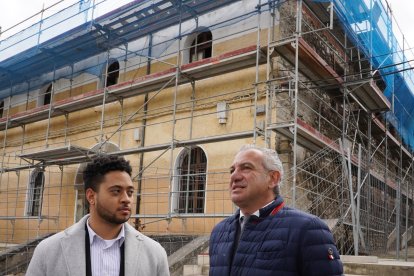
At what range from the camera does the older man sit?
2.75 meters

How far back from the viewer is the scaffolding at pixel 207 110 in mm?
10922

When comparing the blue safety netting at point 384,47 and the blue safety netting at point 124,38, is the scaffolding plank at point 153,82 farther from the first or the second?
the blue safety netting at point 384,47

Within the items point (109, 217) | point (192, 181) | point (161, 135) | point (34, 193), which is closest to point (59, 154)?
point (161, 135)

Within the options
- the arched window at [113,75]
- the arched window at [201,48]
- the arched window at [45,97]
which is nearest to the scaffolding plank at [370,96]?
the arched window at [201,48]

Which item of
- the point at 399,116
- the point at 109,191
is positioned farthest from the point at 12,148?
the point at 109,191

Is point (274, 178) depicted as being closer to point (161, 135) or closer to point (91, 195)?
point (91, 195)

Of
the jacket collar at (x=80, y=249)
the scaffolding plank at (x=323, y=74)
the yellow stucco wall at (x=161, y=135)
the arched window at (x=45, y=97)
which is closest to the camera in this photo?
the jacket collar at (x=80, y=249)

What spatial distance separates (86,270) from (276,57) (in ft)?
29.7

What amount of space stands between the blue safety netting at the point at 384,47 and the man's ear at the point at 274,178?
8.73 m

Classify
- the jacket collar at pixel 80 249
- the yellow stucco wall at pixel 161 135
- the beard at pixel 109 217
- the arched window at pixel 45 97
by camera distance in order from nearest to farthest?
the jacket collar at pixel 80 249
the beard at pixel 109 217
the yellow stucco wall at pixel 161 135
the arched window at pixel 45 97

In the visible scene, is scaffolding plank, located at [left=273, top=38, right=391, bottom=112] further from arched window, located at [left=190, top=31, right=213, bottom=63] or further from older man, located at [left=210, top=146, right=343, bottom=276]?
older man, located at [left=210, top=146, right=343, bottom=276]

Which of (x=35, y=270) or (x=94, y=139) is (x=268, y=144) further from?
(x=35, y=270)

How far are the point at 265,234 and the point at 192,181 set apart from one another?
944 cm

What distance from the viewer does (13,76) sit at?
17.6m
